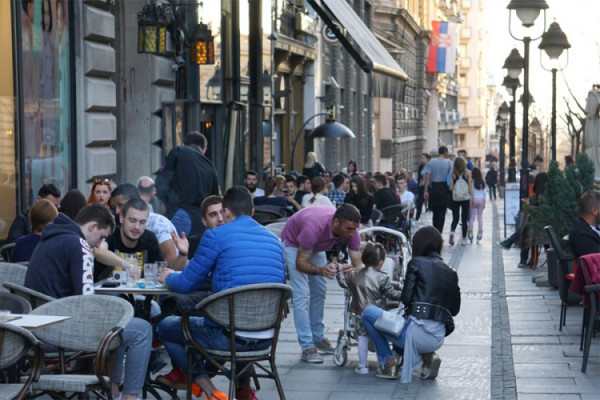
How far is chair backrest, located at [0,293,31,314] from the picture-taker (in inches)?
272

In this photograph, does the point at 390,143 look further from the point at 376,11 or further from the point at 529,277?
the point at 529,277

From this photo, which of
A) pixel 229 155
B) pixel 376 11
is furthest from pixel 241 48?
pixel 376 11

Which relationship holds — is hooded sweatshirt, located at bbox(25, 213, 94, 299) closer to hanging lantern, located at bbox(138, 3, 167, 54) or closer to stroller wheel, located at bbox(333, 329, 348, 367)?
stroller wheel, located at bbox(333, 329, 348, 367)

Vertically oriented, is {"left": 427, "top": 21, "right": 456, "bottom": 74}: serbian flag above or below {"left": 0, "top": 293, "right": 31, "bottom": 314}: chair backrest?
above

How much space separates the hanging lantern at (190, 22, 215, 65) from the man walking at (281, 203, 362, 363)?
6979 millimetres

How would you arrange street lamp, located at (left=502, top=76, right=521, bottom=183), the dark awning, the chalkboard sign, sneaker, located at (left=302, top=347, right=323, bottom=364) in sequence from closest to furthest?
sneaker, located at (left=302, top=347, right=323, bottom=364) < the dark awning < the chalkboard sign < street lamp, located at (left=502, top=76, right=521, bottom=183)

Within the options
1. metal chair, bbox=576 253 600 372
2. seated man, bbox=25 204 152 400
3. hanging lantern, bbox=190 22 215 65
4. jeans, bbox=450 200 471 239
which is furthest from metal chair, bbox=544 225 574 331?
jeans, bbox=450 200 471 239

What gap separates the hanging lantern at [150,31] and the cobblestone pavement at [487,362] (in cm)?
373

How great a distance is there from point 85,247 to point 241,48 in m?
14.1

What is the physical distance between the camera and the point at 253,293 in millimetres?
7594

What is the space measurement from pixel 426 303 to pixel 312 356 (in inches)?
53.1

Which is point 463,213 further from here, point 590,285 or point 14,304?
point 14,304

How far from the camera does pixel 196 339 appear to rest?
7.83m

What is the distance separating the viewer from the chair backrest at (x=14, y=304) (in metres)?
6.91
